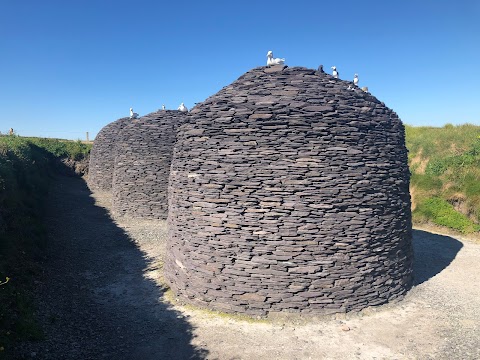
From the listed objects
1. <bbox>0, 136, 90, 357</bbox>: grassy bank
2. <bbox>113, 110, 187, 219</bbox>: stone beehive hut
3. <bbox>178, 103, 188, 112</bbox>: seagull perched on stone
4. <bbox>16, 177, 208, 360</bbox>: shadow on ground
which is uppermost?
<bbox>178, 103, 188, 112</bbox>: seagull perched on stone

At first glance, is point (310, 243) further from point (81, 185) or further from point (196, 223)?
point (81, 185)

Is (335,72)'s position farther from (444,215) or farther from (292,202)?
(444,215)

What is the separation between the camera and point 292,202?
760cm

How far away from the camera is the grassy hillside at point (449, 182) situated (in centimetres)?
1755

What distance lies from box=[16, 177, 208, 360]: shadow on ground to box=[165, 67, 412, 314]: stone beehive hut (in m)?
1.36

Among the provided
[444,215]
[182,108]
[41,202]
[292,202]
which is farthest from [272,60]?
[41,202]

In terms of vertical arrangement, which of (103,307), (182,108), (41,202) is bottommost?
(103,307)

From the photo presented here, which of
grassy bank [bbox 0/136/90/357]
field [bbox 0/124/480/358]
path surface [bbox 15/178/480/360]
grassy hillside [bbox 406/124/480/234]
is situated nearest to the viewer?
grassy bank [bbox 0/136/90/357]

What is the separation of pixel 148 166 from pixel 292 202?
459 inches

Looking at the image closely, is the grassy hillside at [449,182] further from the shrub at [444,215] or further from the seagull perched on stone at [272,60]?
the seagull perched on stone at [272,60]

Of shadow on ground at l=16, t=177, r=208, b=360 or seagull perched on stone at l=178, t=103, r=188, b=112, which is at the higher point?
seagull perched on stone at l=178, t=103, r=188, b=112

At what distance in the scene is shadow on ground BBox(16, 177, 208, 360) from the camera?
657cm

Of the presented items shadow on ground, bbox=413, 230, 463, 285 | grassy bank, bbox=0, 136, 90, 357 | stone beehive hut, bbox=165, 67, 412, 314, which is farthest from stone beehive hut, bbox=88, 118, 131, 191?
shadow on ground, bbox=413, 230, 463, 285

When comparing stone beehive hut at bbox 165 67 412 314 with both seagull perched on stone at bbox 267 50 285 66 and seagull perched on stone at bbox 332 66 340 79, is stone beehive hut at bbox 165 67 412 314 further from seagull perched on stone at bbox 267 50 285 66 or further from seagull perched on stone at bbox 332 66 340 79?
seagull perched on stone at bbox 332 66 340 79
